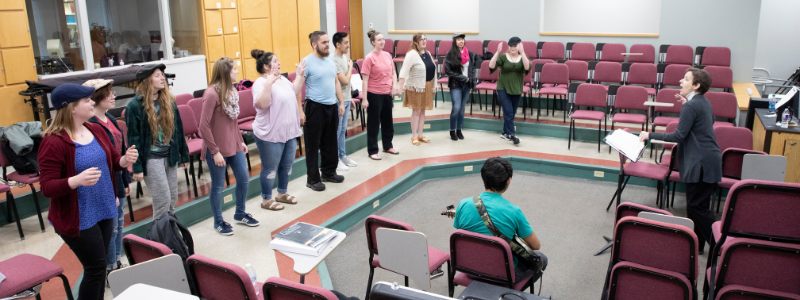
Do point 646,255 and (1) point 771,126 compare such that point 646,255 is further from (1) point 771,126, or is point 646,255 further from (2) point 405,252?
(1) point 771,126

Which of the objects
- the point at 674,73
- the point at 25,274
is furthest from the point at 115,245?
the point at 674,73

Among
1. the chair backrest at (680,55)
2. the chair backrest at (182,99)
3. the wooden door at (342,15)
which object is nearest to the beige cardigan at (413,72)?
the chair backrest at (182,99)

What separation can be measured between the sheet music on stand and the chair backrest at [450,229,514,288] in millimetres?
2273

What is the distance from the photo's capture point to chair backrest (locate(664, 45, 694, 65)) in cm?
905

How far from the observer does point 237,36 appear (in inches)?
368

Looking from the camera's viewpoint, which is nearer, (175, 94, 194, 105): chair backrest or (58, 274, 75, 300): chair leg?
(58, 274, 75, 300): chair leg

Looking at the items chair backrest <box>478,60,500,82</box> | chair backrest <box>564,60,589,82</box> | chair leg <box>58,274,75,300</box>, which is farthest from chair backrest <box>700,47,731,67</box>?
chair leg <box>58,274,75,300</box>

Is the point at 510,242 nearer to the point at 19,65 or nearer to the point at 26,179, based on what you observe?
the point at 26,179

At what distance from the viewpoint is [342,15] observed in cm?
1269

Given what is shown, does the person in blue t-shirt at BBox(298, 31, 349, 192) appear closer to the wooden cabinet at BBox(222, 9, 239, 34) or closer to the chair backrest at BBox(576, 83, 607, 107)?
the chair backrest at BBox(576, 83, 607, 107)

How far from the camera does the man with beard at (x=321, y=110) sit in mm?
5027

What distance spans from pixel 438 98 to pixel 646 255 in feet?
23.3

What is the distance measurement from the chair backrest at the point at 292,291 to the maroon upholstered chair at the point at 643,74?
25.0 ft

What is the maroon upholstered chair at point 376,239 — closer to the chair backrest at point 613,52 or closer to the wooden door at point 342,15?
the chair backrest at point 613,52
